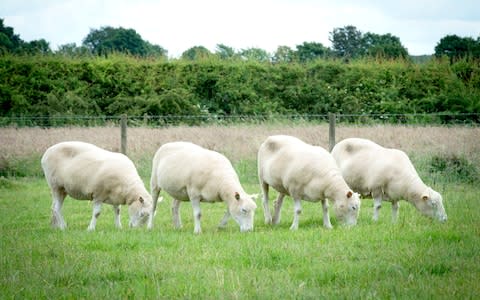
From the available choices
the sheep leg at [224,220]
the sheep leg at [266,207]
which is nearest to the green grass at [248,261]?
the sheep leg at [224,220]

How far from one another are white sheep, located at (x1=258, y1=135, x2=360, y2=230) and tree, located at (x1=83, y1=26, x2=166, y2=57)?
124 ft

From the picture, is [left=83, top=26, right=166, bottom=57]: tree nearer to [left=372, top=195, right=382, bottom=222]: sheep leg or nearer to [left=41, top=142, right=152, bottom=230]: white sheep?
[left=41, top=142, right=152, bottom=230]: white sheep

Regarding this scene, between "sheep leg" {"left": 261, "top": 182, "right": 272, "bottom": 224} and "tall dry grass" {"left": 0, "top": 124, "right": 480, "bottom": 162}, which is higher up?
"tall dry grass" {"left": 0, "top": 124, "right": 480, "bottom": 162}

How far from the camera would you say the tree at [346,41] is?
47.3 m

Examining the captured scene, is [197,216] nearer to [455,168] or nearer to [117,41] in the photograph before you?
[455,168]

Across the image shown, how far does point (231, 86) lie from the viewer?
2914 cm

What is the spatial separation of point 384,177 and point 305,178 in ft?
4.88

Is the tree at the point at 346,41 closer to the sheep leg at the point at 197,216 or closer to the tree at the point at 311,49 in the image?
the tree at the point at 311,49

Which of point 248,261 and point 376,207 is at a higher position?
point 248,261

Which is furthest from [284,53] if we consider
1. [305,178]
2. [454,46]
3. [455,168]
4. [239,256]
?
[239,256]

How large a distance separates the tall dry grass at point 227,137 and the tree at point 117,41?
2927cm

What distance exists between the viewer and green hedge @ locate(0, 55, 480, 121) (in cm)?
2620

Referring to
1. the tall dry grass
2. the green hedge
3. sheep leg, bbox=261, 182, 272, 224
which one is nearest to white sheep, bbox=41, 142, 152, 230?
sheep leg, bbox=261, 182, 272, 224

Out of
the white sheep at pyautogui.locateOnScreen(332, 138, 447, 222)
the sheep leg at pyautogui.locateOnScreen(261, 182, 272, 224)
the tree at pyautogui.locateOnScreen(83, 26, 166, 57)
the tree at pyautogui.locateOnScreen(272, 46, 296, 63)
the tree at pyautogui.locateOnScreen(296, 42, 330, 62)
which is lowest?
the sheep leg at pyautogui.locateOnScreen(261, 182, 272, 224)
